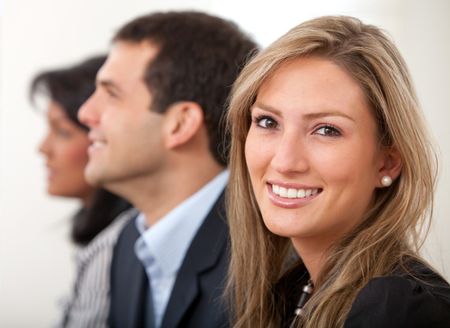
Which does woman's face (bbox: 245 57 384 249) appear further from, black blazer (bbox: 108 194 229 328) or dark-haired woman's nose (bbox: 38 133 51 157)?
dark-haired woman's nose (bbox: 38 133 51 157)

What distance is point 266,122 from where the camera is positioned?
1433mm

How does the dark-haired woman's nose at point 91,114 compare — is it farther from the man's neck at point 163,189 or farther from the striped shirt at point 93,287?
the striped shirt at point 93,287

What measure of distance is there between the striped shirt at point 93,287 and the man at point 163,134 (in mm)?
111

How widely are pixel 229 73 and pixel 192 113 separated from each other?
0.56ft

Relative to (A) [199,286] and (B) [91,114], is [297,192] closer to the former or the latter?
(A) [199,286]

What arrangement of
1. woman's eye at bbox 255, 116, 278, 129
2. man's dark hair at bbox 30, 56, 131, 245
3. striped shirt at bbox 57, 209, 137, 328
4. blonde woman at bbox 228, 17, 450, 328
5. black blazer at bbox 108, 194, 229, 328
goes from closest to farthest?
blonde woman at bbox 228, 17, 450, 328, woman's eye at bbox 255, 116, 278, 129, black blazer at bbox 108, 194, 229, 328, striped shirt at bbox 57, 209, 137, 328, man's dark hair at bbox 30, 56, 131, 245

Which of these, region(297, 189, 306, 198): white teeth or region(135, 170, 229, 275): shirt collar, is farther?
region(135, 170, 229, 275): shirt collar

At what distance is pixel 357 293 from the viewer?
1.28 meters

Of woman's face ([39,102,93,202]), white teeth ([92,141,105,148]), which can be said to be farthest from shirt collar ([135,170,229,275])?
woman's face ([39,102,93,202])

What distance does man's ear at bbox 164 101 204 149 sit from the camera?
6.97ft

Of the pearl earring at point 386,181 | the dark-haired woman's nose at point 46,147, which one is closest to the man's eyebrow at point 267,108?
the pearl earring at point 386,181

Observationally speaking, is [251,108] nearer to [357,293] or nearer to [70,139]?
[357,293]

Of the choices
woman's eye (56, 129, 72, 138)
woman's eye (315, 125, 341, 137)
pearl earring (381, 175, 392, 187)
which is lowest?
woman's eye (56, 129, 72, 138)

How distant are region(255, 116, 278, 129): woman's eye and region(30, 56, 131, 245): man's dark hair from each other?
1.53m
